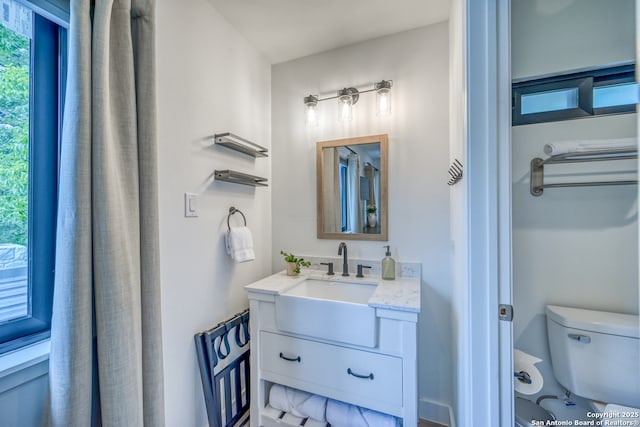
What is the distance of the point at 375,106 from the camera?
1.79 metres

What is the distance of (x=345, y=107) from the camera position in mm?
1817

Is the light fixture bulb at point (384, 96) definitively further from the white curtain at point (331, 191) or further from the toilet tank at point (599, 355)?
the toilet tank at point (599, 355)

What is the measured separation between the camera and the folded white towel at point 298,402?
1379 mm

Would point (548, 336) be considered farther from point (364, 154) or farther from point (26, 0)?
point (26, 0)

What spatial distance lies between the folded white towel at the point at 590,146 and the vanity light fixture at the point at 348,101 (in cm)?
92

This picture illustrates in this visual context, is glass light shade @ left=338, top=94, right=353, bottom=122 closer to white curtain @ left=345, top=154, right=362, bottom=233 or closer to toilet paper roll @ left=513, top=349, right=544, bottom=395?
white curtain @ left=345, top=154, right=362, bottom=233

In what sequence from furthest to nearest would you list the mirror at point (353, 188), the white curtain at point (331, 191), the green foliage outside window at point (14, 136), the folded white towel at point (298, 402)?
the white curtain at point (331, 191)
the mirror at point (353, 188)
the folded white towel at point (298, 402)
the green foliage outside window at point (14, 136)

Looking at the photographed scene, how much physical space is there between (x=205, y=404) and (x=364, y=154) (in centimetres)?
180

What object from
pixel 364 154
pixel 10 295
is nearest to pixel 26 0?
pixel 10 295

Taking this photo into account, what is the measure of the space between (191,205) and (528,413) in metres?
1.93

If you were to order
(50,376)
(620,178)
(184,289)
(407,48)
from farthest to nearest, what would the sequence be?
(407,48)
(184,289)
(620,178)
(50,376)

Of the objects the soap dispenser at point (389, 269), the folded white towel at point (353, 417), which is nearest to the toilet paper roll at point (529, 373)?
the folded white towel at point (353, 417)

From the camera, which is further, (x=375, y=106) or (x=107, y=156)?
(x=375, y=106)

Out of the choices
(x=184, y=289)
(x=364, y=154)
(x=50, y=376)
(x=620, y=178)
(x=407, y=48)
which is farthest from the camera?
(x=364, y=154)
